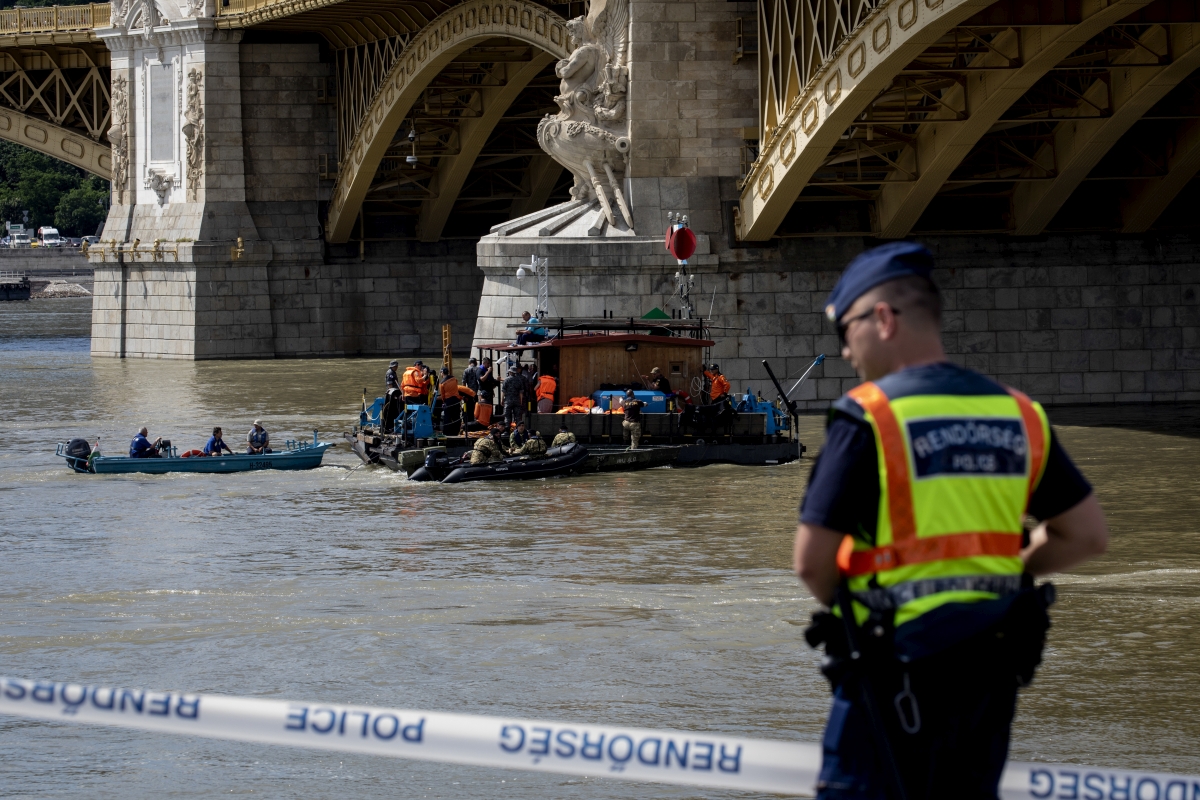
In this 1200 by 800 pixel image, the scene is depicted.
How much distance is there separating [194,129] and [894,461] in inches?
1857

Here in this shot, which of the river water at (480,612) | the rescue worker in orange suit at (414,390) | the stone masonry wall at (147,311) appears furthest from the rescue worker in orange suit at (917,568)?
the stone masonry wall at (147,311)

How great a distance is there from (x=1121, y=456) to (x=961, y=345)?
701 centimetres

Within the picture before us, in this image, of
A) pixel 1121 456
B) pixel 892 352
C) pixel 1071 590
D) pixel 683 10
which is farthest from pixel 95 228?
pixel 892 352

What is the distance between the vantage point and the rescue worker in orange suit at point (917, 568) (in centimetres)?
392

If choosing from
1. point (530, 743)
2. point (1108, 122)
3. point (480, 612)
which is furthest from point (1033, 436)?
point (1108, 122)

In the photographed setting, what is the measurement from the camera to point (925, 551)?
396cm

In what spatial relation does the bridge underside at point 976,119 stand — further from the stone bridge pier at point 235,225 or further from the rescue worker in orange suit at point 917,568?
the stone bridge pier at point 235,225

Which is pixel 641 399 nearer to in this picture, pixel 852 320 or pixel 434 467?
pixel 434 467

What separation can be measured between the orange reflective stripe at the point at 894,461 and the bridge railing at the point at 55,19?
168ft

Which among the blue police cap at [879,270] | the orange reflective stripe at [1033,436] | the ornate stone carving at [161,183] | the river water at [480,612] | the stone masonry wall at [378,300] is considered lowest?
the river water at [480,612]

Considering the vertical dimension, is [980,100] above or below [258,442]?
above

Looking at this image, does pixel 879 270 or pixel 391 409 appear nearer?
pixel 879 270

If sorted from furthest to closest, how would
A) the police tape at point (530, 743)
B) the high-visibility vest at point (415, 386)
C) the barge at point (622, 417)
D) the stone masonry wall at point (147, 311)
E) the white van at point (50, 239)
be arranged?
1. the white van at point (50, 239)
2. the stone masonry wall at point (147, 311)
3. the high-visibility vest at point (415, 386)
4. the barge at point (622, 417)
5. the police tape at point (530, 743)

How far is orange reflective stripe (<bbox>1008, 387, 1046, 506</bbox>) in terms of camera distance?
4035 mm
